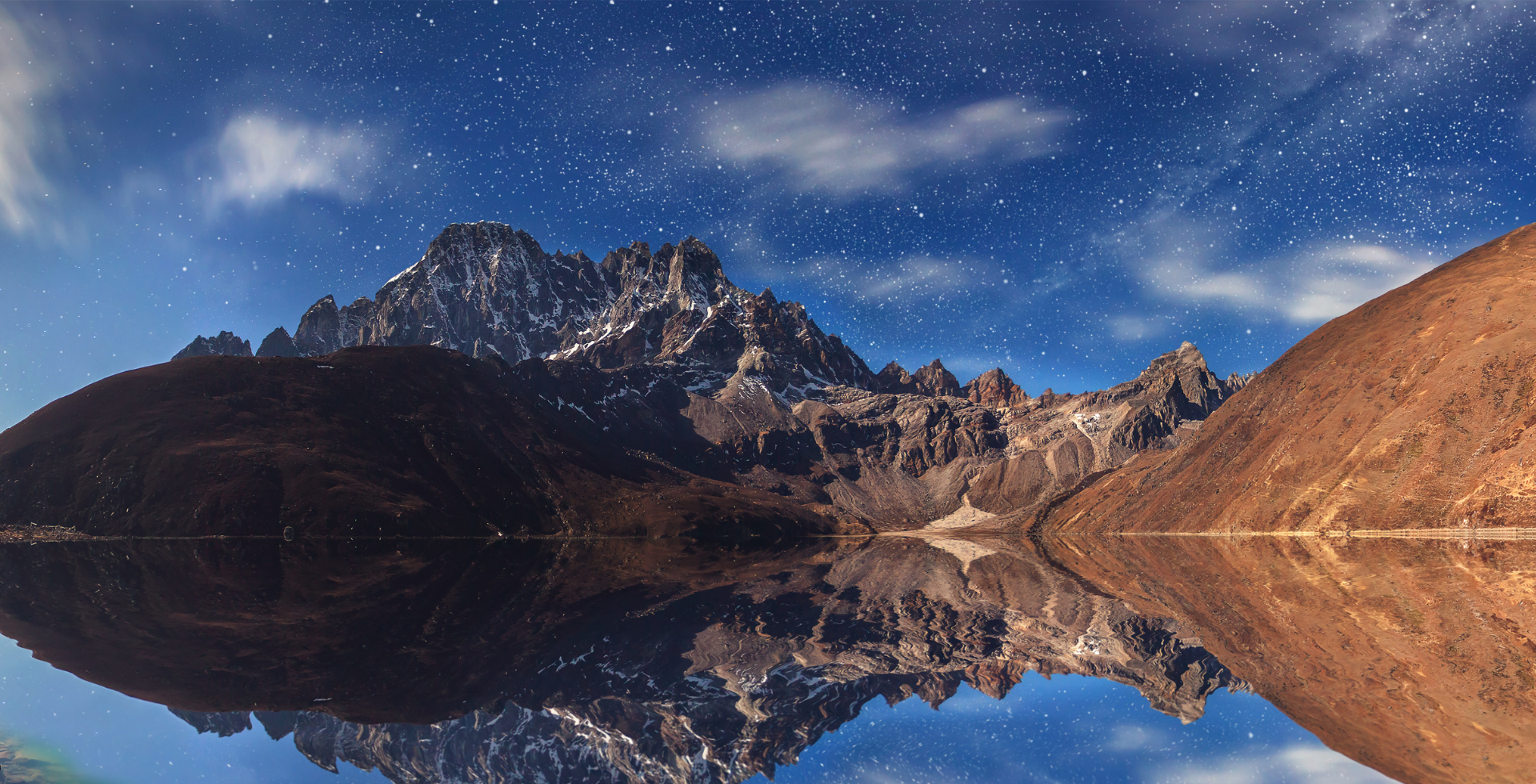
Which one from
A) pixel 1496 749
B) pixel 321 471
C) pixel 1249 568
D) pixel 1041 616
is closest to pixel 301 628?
pixel 1041 616

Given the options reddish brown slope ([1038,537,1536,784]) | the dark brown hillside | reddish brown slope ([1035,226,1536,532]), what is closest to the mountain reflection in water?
reddish brown slope ([1038,537,1536,784])

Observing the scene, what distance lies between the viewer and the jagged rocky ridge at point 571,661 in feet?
43.7

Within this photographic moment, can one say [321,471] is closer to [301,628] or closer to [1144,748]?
[301,628]

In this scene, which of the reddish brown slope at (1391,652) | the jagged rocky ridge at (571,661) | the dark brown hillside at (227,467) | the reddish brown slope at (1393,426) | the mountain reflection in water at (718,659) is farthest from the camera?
the dark brown hillside at (227,467)

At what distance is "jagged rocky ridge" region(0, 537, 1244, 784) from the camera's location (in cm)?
1331

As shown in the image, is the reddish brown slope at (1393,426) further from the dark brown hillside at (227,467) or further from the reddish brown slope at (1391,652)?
the dark brown hillside at (227,467)

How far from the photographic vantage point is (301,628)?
89.1 feet

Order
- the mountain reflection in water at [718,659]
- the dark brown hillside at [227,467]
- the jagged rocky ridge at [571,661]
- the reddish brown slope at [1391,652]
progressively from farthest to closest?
the dark brown hillside at [227,467]
the jagged rocky ridge at [571,661]
the mountain reflection in water at [718,659]
the reddish brown slope at [1391,652]

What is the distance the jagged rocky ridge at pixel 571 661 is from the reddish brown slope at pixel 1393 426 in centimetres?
11194

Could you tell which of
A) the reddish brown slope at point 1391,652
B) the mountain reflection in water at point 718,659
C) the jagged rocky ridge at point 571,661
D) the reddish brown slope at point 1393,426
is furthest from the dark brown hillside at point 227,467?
the reddish brown slope at point 1393,426

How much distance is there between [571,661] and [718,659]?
4217 millimetres

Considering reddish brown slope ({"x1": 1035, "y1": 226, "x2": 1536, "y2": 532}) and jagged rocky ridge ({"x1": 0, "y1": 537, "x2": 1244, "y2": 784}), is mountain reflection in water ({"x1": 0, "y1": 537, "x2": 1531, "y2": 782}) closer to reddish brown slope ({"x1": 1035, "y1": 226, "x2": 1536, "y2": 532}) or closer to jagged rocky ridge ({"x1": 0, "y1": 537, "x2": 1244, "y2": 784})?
jagged rocky ridge ({"x1": 0, "y1": 537, "x2": 1244, "y2": 784})

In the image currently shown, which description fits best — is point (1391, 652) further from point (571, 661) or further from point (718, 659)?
point (571, 661)

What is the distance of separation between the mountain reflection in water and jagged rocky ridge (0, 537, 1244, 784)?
0.10 metres
